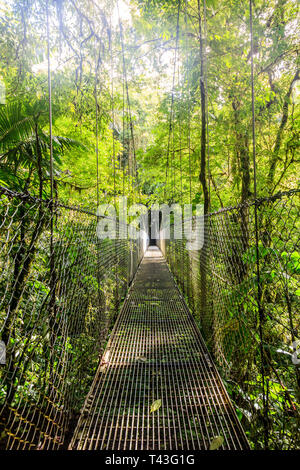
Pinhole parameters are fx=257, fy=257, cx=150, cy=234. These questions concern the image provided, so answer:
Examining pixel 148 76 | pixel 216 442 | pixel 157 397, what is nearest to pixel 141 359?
pixel 157 397

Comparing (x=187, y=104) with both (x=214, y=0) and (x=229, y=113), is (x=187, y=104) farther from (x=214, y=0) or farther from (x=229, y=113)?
(x=214, y=0)

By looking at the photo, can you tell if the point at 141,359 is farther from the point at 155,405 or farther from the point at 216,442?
the point at 216,442

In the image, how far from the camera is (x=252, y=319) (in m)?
1.47

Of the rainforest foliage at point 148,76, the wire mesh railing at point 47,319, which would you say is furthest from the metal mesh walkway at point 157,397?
the rainforest foliage at point 148,76

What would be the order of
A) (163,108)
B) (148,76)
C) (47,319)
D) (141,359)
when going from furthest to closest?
(148,76)
(163,108)
(141,359)
(47,319)

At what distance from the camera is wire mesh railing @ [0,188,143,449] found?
906 millimetres

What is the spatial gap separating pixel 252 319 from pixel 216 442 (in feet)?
2.03

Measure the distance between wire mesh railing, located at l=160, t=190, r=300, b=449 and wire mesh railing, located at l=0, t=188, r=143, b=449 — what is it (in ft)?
2.89

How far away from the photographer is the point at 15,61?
2740mm

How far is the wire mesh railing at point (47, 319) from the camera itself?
0.91m

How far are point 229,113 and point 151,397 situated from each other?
3.67 metres

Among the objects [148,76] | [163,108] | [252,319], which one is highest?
[148,76]

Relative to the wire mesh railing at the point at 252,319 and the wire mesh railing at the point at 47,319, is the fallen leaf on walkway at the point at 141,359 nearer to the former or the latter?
the wire mesh railing at the point at 47,319

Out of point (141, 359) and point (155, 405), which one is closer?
point (155, 405)
